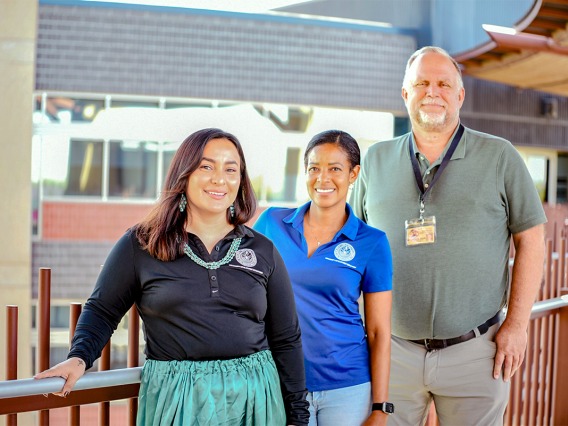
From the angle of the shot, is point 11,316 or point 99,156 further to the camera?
point 99,156

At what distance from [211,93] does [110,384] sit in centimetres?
1186

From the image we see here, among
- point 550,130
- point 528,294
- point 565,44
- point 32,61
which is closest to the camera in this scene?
point 528,294

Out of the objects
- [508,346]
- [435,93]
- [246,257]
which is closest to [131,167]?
[435,93]

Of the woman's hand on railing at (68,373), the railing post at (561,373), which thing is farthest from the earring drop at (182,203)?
the railing post at (561,373)

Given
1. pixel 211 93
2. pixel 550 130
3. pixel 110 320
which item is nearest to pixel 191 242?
pixel 110 320

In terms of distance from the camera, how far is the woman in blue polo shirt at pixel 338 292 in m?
2.55

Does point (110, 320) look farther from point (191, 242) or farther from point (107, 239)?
point (107, 239)

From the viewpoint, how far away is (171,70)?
536 inches

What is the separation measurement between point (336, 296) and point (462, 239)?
0.65m

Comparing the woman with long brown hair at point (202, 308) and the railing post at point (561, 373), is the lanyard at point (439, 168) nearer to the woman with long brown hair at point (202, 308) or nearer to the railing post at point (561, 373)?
the woman with long brown hair at point (202, 308)

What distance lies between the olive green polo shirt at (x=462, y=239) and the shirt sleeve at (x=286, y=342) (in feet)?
2.49

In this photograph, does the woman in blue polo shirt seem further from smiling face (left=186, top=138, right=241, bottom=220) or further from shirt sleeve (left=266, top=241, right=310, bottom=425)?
smiling face (left=186, top=138, right=241, bottom=220)

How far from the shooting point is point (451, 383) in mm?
2947

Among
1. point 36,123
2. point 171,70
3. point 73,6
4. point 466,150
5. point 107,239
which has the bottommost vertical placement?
point 107,239
